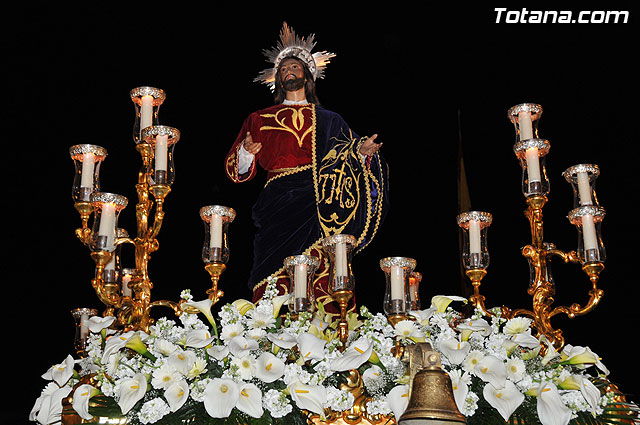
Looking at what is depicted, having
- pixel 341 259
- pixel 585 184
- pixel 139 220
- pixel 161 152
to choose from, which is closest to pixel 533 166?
pixel 585 184

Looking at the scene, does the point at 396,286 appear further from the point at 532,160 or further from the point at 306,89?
the point at 306,89

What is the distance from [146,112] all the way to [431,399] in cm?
223

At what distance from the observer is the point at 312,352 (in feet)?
7.72

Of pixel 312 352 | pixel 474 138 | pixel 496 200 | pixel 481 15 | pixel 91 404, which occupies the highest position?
pixel 481 15

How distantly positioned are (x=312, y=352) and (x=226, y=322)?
1.04 ft

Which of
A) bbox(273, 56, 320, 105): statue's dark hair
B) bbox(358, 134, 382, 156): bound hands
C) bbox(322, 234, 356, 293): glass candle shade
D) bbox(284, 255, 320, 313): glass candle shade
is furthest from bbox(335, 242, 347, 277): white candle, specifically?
bbox(273, 56, 320, 105): statue's dark hair

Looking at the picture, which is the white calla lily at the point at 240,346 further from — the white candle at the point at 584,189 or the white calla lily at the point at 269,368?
the white candle at the point at 584,189

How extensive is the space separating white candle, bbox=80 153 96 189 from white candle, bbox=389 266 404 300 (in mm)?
1313

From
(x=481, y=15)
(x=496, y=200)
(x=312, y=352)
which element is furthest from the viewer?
(x=481, y=15)

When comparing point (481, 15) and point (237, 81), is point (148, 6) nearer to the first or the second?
point (237, 81)

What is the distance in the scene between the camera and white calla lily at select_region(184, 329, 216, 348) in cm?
235

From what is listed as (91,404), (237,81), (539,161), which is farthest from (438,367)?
(237,81)

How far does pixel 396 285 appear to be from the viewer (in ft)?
10.4

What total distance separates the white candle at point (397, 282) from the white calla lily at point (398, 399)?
85 cm
